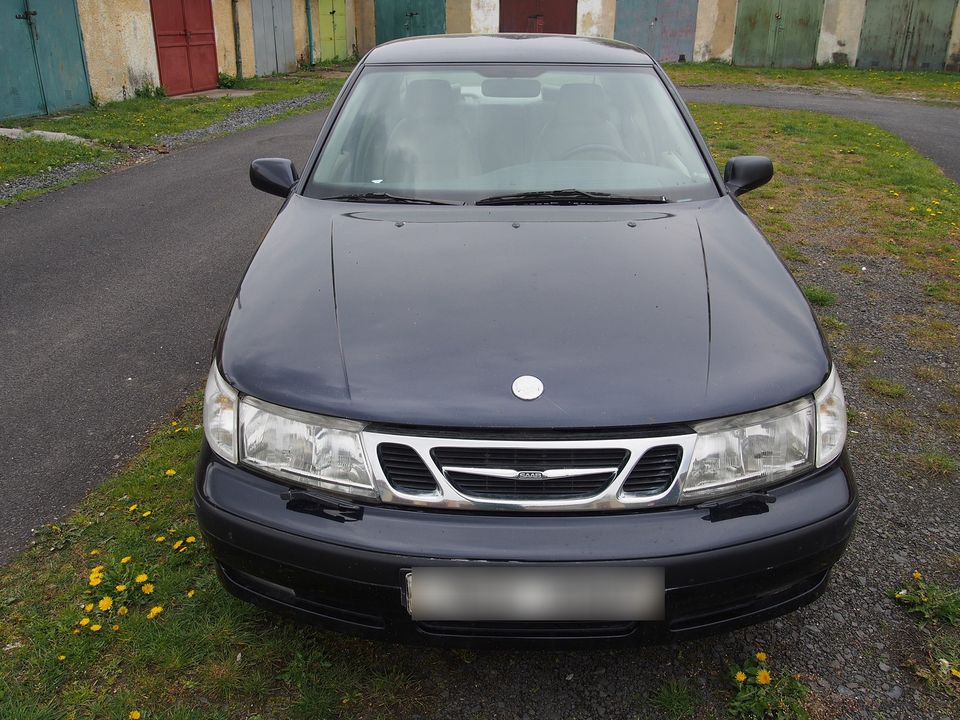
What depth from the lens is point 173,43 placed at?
623 inches

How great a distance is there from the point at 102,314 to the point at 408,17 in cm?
2379

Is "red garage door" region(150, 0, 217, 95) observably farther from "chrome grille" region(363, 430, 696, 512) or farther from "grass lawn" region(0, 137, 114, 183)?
"chrome grille" region(363, 430, 696, 512)

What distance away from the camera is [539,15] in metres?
25.0

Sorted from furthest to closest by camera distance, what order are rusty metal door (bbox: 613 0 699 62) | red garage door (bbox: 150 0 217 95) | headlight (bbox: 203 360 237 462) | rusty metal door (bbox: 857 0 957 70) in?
rusty metal door (bbox: 613 0 699 62) < rusty metal door (bbox: 857 0 957 70) < red garage door (bbox: 150 0 217 95) < headlight (bbox: 203 360 237 462)

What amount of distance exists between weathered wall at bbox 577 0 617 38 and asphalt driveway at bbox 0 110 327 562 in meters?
19.1

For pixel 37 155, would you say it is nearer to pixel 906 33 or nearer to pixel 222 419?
pixel 222 419

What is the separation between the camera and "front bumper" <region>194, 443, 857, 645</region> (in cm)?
174

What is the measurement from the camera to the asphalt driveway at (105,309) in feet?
10.7

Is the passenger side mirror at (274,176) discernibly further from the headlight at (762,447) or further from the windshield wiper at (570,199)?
the headlight at (762,447)

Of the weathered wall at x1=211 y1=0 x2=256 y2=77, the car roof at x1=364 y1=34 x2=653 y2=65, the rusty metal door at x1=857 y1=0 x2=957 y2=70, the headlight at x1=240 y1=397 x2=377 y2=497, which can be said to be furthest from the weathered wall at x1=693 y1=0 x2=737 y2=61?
the headlight at x1=240 y1=397 x2=377 y2=497

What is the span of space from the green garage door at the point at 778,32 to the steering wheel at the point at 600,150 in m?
24.0

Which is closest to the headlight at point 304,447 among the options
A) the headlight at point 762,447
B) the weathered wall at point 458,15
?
the headlight at point 762,447

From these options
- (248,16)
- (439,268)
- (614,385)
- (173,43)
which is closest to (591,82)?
(439,268)

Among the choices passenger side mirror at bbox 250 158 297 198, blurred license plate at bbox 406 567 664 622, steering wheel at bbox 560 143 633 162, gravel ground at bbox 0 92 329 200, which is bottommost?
gravel ground at bbox 0 92 329 200
